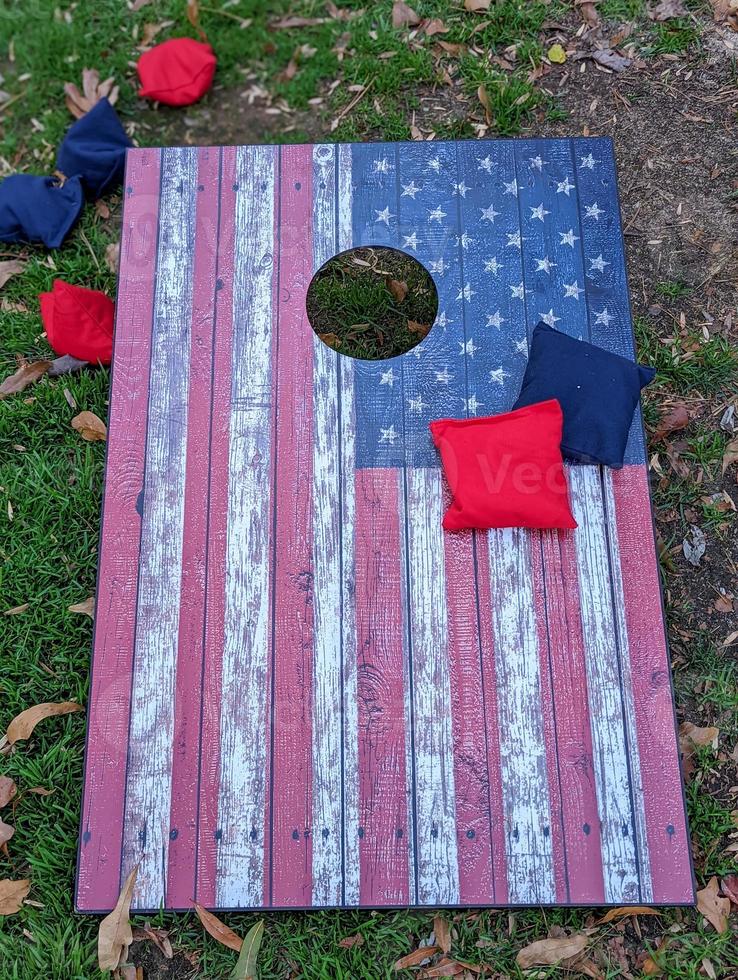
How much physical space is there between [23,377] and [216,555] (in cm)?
144

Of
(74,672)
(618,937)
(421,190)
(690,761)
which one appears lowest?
(618,937)

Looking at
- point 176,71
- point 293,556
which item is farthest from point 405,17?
point 293,556

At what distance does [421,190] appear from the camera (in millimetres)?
3496

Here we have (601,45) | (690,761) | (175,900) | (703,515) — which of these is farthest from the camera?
(601,45)

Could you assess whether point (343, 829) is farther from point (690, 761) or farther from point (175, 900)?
point (690, 761)

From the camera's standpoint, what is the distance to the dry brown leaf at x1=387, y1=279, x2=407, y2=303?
370 centimetres

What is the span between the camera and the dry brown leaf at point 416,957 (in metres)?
2.92

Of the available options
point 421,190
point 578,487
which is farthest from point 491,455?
point 421,190

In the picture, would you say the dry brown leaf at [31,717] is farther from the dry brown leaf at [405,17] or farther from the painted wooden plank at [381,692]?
the dry brown leaf at [405,17]

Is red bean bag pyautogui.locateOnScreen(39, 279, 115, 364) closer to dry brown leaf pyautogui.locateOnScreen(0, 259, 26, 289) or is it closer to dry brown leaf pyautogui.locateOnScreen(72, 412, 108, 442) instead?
dry brown leaf pyautogui.locateOnScreen(72, 412, 108, 442)

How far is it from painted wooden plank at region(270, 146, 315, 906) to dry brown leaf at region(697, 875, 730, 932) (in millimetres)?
1380

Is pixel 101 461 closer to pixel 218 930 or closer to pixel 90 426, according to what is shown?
pixel 90 426

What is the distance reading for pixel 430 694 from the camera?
290 centimetres

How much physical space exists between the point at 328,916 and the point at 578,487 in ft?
5.82
